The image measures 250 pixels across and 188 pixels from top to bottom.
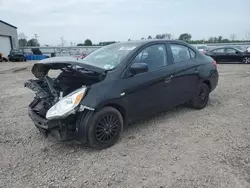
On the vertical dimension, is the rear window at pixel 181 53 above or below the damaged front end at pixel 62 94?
above

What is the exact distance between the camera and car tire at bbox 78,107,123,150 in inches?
123

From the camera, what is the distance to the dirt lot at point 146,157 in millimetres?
2629

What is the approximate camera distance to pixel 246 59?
16.0 meters

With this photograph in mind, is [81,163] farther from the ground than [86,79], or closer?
closer

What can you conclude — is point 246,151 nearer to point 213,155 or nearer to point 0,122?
point 213,155

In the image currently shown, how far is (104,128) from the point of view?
3.28 m

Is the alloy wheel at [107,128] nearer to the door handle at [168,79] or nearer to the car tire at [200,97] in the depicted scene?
the door handle at [168,79]

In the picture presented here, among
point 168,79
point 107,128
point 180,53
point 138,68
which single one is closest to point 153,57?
point 168,79

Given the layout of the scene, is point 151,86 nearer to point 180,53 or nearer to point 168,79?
point 168,79

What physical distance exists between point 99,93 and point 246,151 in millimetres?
2230

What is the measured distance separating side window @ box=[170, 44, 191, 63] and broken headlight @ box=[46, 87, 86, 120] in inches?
84.0

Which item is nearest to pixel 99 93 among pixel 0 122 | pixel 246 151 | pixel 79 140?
pixel 79 140

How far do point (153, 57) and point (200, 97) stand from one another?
1665 millimetres

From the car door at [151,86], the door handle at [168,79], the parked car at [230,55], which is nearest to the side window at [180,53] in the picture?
the car door at [151,86]
